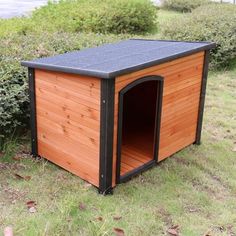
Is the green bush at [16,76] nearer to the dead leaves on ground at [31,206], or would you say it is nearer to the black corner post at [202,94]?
the dead leaves on ground at [31,206]

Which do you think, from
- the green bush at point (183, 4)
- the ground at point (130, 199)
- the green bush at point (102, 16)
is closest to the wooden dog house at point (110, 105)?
the ground at point (130, 199)

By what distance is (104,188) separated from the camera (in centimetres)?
322

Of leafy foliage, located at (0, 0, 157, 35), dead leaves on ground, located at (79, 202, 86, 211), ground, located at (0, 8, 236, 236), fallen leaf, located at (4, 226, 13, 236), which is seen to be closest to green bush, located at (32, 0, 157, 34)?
leafy foliage, located at (0, 0, 157, 35)

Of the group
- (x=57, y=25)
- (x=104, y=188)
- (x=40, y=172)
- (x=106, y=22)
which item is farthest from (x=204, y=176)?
(x=106, y=22)

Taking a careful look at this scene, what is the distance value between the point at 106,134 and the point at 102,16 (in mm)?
6730

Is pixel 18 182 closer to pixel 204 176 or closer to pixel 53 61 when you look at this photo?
pixel 53 61

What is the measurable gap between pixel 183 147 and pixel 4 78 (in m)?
1.89

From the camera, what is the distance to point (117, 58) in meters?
3.37

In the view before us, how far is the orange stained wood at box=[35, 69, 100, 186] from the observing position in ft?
10.2

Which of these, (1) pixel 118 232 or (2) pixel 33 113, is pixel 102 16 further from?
(1) pixel 118 232

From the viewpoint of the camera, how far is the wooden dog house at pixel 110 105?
3033 mm

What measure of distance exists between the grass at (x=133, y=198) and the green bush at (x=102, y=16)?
16.8 feet

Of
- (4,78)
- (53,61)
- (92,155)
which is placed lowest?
(92,155)

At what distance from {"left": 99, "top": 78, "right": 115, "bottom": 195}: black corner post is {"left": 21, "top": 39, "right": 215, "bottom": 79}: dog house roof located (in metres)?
0.13
